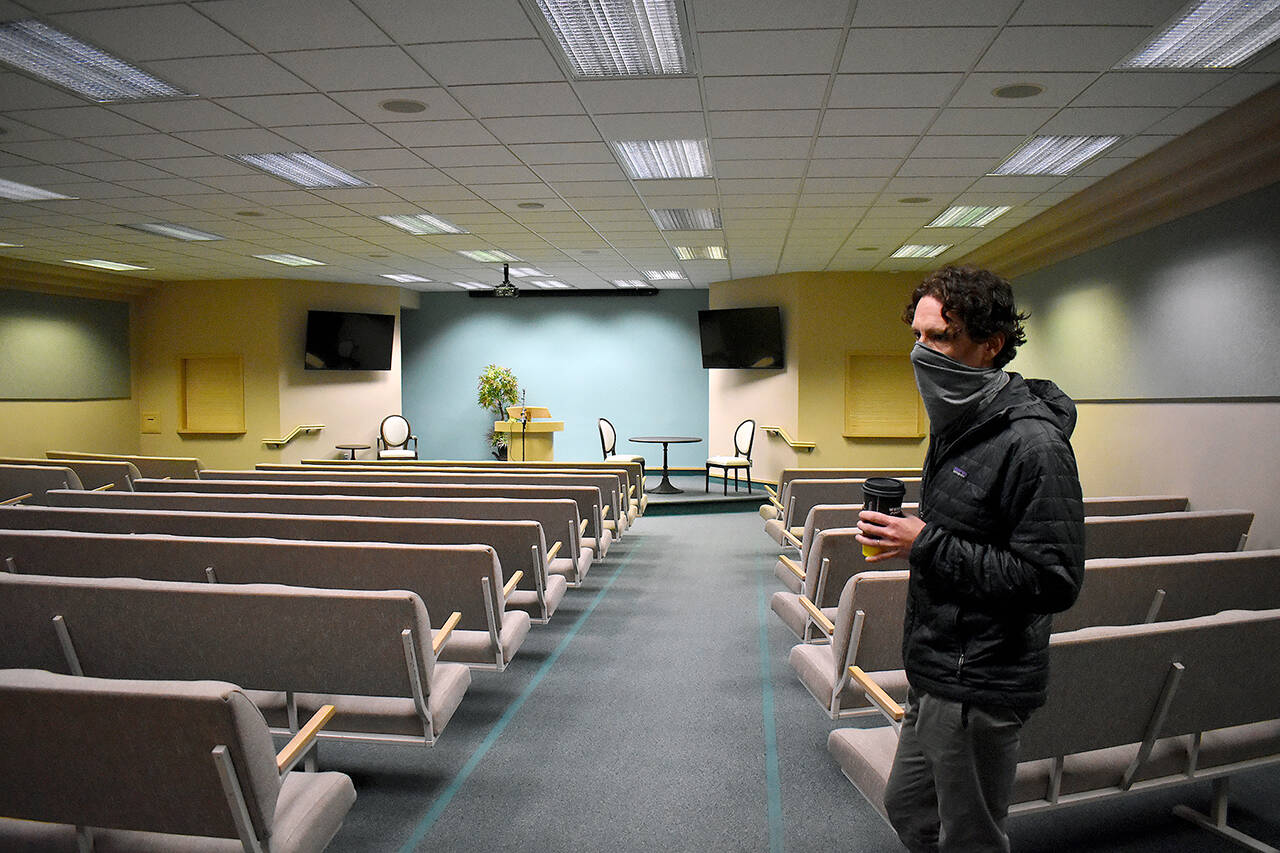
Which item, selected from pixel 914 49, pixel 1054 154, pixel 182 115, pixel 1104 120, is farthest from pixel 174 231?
pixel 1104 120

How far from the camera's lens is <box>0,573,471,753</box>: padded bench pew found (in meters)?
2.14

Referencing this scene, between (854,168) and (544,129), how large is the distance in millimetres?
2249

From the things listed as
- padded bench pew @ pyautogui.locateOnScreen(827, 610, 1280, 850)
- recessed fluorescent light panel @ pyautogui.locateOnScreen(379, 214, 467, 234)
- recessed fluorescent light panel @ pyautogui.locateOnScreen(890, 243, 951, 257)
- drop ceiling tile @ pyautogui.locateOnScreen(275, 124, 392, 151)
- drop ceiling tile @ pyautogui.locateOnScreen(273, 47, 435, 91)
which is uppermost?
recessed fluorescent light panel @ pyautogui.locateOnScreen(890, 243, 951, 257)

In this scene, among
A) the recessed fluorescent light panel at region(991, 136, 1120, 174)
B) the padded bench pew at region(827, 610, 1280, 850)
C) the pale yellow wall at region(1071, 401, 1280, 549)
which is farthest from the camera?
the recessed fluorescent light panel at region(991, 136, 1120, 174)

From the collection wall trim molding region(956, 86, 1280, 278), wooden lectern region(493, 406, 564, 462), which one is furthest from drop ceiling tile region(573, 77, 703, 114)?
wooden lectern region(493, 406, 564, 462)

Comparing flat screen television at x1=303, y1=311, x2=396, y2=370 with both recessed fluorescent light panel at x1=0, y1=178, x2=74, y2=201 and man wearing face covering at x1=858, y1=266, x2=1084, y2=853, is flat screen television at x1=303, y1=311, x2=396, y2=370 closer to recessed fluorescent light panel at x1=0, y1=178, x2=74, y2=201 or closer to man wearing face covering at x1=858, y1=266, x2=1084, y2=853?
recessed fluorescent light panel at x1=0, y1=178, x2=74, y2=201

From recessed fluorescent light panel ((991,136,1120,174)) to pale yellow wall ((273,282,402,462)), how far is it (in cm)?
941

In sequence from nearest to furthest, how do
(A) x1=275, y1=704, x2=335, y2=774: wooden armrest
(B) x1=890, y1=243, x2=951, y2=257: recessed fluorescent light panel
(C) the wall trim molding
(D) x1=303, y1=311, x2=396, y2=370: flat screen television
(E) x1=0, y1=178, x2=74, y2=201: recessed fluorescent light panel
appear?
(A) x1=275, y1=704, x2=335, y2=774: wooden armrest < (C) the wall trim molding < (E) x1=0, y1=178, x2=74, y2=201: recessed fluorescent light panel < (B) x1=890, y1=243, x2=951, y2=257: recessed fluorescent light panel < (D) x1=303, y1=311, x2=396, y2=370: flat screen television

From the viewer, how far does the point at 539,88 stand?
12.9 feet

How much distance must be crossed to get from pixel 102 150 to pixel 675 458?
29.7 ft

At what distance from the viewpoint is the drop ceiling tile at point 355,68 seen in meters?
3.51

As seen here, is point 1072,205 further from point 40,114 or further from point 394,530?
point 40,114

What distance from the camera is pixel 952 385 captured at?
4.92 ft

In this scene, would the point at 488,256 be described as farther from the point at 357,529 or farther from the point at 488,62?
the point at 357,529
